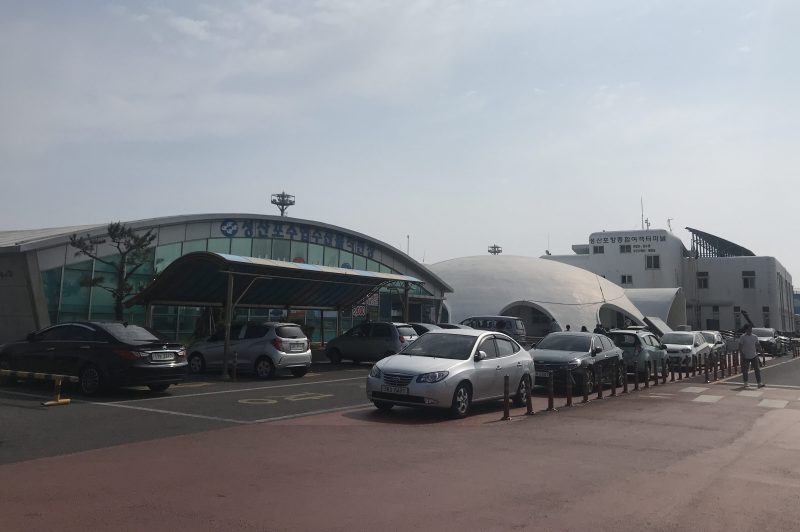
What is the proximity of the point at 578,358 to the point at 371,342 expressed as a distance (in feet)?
27.6

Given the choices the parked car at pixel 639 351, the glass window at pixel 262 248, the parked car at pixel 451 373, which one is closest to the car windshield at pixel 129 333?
the parked car at pixel 451 373

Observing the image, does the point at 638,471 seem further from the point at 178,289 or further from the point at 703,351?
the point at 703,351

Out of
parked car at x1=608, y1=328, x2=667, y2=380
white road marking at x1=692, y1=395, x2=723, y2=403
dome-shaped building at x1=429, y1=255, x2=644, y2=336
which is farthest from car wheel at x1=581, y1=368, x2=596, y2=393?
dome-shaped building at x1=429, y1=255, x2=644, y2=336

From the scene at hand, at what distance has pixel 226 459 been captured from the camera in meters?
7.43

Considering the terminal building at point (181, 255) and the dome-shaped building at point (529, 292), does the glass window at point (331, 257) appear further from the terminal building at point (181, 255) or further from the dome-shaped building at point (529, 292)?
the dome-shaped building at point (529, 292)

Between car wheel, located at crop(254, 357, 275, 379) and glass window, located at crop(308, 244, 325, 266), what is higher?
glass window, located at crop(308, 244, 325, 266)

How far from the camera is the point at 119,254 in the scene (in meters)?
23.6

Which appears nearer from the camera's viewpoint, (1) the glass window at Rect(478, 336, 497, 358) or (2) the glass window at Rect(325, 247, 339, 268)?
(1) the glass window at Rect(478, 336, 497, 358)

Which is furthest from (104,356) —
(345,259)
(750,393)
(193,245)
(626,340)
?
(345,259)

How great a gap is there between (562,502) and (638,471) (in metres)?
1.86

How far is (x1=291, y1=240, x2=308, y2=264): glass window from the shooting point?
3059cm

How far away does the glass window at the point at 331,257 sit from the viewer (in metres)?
32.2

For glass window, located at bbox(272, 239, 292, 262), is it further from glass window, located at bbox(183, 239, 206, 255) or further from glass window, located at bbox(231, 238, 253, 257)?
glass window, located at bbox(183, 239, 206, 255)

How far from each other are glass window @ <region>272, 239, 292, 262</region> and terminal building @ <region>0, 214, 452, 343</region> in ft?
0.17
